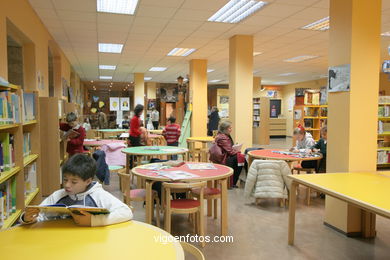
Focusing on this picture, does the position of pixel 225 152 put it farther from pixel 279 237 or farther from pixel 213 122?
pixel 213 122

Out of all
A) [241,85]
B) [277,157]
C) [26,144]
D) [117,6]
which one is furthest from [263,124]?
[26,144]

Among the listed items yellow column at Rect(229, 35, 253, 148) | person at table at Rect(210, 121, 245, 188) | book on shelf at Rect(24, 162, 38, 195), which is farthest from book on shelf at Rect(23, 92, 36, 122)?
yellow column at Rect(229, 35, 253, 148)

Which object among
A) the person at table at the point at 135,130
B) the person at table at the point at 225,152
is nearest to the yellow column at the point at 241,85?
the person at table at the point at 225,152

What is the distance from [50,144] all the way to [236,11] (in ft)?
12.7

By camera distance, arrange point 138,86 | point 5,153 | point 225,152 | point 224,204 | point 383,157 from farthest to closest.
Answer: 1. point 138,86
2. point 383,157
3. point 225,152
4. point 224,204
5. point 5,153

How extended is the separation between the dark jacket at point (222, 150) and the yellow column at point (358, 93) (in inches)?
91.4

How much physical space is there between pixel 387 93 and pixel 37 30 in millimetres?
12916

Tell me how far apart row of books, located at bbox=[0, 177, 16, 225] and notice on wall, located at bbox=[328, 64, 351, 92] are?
3.70 metres

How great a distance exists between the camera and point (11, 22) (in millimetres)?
4301

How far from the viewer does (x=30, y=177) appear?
3949 mm

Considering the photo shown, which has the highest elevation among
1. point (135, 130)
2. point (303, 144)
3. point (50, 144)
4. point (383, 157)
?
point (135, 130)

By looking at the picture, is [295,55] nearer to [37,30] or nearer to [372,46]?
[372,46]

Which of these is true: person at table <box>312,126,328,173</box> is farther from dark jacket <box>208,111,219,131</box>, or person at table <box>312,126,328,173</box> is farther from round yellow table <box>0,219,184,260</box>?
dark jacket <box>208,111,219,131</box>

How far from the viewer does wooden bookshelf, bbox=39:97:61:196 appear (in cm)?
501
